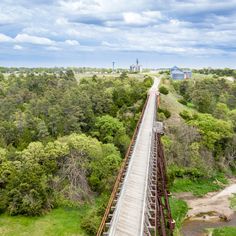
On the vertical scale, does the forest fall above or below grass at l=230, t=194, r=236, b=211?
above

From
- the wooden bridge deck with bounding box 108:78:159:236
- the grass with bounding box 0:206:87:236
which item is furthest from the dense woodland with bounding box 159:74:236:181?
the grass with bounding box 0:206:87:236

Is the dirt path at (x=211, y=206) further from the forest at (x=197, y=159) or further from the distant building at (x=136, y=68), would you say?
the distant building at (x=136, y=68)

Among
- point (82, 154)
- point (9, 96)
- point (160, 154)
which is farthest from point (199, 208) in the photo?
point (9, 96)

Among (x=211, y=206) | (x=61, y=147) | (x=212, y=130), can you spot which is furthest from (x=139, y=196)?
(x=212, y=130)

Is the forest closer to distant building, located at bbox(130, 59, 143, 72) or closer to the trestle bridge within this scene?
the trestle bridge

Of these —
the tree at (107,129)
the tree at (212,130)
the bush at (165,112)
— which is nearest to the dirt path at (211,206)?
the tree at (212,130)

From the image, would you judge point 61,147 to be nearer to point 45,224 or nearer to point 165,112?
point 45,224
